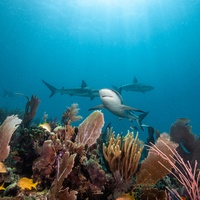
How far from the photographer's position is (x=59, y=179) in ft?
8.71

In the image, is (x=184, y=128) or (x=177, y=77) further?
(x=177, y=77)

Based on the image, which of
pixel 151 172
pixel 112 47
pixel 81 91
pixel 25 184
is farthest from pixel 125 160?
pixel 112 47

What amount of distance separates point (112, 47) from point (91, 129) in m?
130

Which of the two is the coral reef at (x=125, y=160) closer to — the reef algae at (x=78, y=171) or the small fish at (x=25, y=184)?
the reef algae at (x=78, y=171)

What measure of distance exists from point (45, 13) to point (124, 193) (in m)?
81.1

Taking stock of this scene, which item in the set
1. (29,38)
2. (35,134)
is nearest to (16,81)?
(29,38)

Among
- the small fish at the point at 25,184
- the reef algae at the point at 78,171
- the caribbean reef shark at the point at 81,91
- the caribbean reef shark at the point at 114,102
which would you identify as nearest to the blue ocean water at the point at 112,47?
the caribbean reef shark at the point at 81,91

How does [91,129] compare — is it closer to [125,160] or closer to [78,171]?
[125,160]

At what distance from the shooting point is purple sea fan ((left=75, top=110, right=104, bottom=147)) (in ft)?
13.2

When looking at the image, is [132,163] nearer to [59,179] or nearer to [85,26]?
[59,179]

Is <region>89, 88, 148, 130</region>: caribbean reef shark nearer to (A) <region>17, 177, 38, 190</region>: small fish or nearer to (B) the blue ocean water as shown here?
(A) <region>17, 177, 38, 190</region>: small fish

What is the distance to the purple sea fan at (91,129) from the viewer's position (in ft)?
13.2

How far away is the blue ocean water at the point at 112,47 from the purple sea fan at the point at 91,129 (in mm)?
26622

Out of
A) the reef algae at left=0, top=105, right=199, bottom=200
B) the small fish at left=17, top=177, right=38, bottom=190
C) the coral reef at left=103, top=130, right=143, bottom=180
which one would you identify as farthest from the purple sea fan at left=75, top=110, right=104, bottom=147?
the small fish at left=17, top=177, right=38, bottom=190
